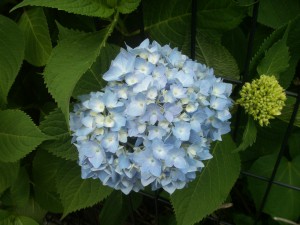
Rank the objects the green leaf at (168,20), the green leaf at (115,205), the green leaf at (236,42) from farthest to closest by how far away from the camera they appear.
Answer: the green leaf at (115,205)
the green leaf at (236,42)
the green leaf at (168,20)

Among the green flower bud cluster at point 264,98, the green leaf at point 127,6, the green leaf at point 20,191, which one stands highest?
the green leaf at point 127,6

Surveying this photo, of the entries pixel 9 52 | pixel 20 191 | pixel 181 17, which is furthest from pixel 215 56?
pixel 20 191

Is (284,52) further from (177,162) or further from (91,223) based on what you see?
(91,223)

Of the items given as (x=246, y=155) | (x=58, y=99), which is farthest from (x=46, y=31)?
(x=246, y=155)

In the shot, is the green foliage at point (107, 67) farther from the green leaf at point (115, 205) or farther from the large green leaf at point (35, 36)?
the green leaf at point (115, 205)

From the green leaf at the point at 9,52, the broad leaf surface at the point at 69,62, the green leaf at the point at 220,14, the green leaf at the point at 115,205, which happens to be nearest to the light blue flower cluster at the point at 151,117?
the broad leaf surface at the point at 69,62

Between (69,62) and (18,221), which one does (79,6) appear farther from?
(18,221)

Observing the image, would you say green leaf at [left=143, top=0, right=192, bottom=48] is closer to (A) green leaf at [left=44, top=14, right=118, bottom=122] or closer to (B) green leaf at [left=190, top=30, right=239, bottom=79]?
(B) green leaf at [left=190, top=30, right=239, bottom=79]
